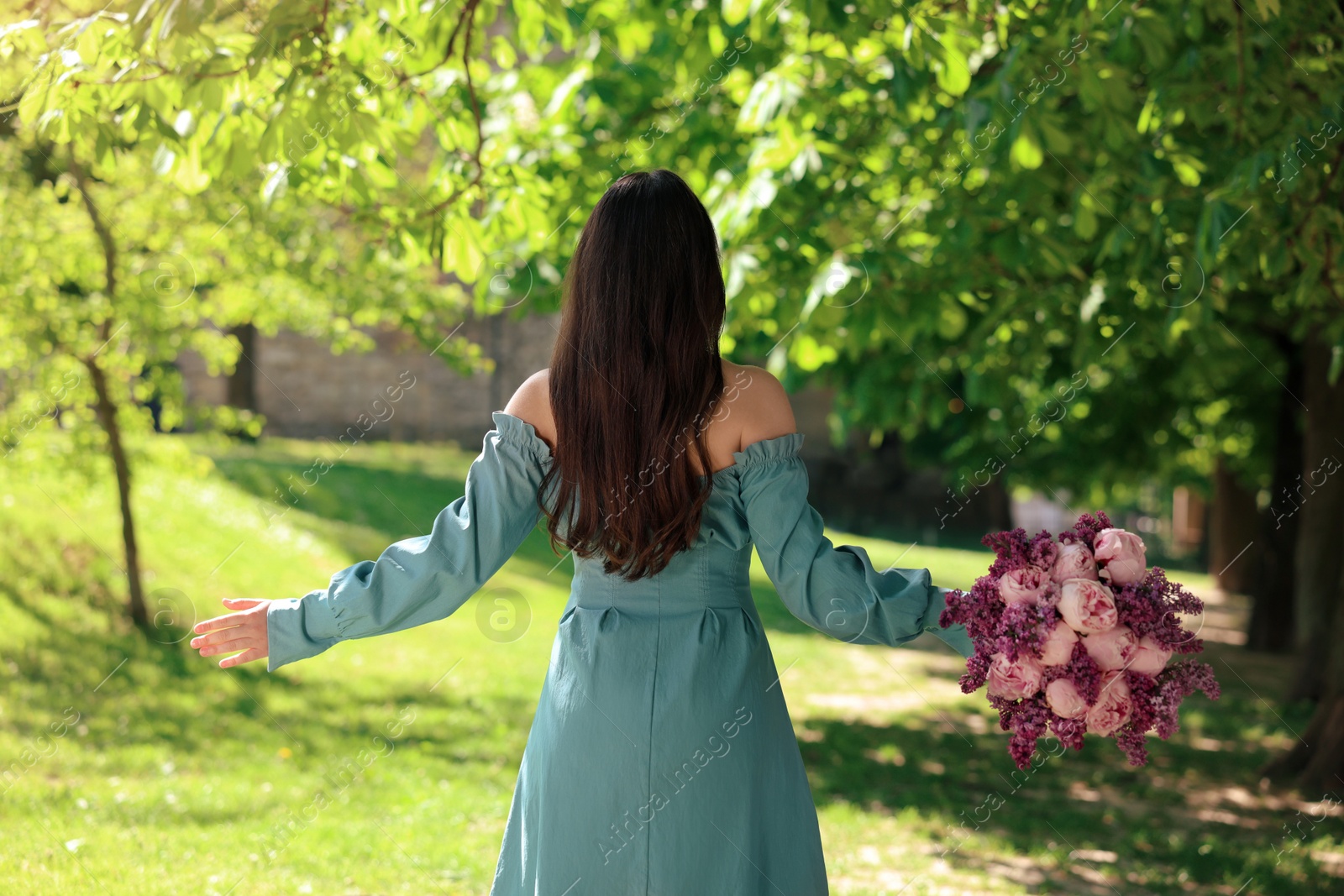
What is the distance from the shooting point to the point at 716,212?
4680 mm

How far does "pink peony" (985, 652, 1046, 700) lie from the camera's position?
2.24 m

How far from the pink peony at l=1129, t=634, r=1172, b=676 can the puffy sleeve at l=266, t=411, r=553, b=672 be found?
125cm

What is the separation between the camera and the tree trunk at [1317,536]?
8508 millimetres

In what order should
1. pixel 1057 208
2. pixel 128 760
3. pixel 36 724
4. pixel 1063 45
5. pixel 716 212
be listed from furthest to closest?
pixel 36 724
pixel 128 760
pixel 1057 208
pixel 716 212
pixel 1063 45

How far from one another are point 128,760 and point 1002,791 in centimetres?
475

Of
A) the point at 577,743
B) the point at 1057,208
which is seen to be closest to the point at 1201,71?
the point at 1057,208

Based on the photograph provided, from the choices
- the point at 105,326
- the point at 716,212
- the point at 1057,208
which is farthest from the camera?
the point at 105,326

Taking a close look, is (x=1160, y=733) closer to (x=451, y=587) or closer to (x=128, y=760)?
(x=451, y=587)

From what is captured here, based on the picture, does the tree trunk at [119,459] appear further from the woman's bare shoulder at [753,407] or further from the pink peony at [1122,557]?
the pink peony at [1122,557]

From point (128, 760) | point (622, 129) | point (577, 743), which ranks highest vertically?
point (622, 129)

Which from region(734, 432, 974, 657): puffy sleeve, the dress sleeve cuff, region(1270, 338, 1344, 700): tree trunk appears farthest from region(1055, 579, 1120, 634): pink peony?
region(1270, 338, 1344, 700): tree trunk

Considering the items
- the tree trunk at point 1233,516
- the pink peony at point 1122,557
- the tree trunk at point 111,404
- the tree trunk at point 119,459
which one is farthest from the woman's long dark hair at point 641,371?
the tree trunk at point 1233,516

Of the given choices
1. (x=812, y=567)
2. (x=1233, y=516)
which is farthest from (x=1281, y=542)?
(x=812, y=567)

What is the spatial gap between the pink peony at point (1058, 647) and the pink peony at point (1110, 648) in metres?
0.04
